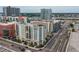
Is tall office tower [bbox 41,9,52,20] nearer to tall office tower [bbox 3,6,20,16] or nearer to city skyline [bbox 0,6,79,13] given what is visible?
city skyline [bbox 0,6,79,13]

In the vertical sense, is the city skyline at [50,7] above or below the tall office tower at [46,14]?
above

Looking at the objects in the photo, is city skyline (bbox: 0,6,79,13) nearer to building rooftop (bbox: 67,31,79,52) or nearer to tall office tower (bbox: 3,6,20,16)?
tall office tower (bbox: 3,6,20,16)

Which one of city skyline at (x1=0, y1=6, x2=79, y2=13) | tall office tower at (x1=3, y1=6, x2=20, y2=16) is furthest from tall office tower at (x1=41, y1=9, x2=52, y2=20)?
tall office tower at (x1=3, y1=6, x2=20, y2=16)

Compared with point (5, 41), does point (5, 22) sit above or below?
above

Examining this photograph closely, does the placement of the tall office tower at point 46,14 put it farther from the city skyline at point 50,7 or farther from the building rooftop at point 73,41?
the building rooftop at point 73,41

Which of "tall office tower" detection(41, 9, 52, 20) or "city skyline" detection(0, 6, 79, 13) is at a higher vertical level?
"city skyline" detection(0, 6, 79, 13)

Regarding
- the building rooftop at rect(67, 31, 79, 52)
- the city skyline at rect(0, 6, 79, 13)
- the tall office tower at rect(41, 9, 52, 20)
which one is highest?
the city skyline at rect(0, 6, 79, 13)

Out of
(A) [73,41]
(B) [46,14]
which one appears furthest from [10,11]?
(A) [73,41]

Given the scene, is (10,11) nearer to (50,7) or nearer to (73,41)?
(50,7)

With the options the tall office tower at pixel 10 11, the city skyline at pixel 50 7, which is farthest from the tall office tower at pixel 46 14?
the tall office tower at pixel 10 11
